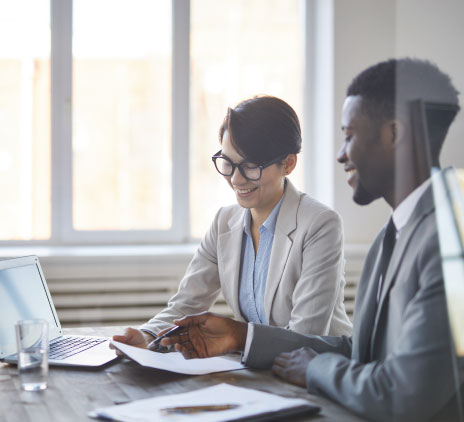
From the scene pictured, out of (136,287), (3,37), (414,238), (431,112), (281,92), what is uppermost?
(3,37)

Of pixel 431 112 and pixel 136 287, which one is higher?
pixel 431 112

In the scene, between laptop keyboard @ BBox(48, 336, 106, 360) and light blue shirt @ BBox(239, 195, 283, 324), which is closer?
laptop keyboard @ BBox(48, 336, 106, 360)

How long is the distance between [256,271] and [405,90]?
110 cm

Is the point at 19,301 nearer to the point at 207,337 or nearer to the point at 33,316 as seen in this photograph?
the point at 33,316

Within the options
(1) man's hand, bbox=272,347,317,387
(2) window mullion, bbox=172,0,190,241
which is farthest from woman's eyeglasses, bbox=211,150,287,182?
(2) window mullion, bbox=172,0,190,241

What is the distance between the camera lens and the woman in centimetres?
174

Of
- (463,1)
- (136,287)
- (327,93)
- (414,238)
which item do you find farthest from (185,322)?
(327,93)

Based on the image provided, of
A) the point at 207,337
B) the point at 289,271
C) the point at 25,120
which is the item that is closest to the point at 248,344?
the point at 207,337

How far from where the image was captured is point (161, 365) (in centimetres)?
134

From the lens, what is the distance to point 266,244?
193 centimetres

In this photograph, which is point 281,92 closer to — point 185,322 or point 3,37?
point 3,37

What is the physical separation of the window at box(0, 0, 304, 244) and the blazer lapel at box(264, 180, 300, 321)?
184 centimetres

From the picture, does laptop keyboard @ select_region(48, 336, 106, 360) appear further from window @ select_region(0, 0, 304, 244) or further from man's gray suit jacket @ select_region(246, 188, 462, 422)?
window @ select_region(0, 0, 304, 244)

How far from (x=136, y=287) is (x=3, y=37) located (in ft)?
5.24
